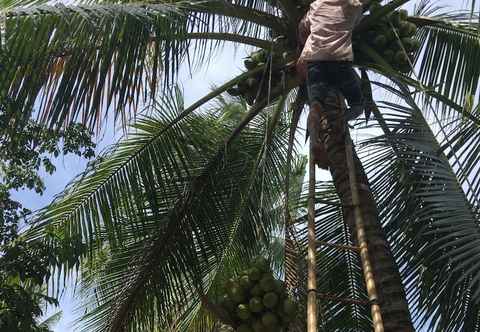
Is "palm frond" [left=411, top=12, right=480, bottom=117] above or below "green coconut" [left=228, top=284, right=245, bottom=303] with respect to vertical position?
above

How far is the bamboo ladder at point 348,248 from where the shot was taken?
9.08ft

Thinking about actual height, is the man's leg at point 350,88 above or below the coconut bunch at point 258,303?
above

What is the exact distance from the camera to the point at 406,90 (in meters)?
4.39

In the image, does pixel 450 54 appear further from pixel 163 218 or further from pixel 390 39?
pixel 163 218

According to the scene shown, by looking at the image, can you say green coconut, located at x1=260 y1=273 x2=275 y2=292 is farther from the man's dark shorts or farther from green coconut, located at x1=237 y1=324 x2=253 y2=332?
the man's dark shorts

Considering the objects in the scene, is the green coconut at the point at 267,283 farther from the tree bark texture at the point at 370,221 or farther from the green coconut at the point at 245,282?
the tree bark texture at the point at 370,221

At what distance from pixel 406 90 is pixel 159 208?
1.79 m

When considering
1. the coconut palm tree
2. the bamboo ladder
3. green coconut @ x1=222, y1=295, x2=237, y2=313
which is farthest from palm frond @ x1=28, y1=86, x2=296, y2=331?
green coconut @ x1=222, y1=295, x2=237, y2=313

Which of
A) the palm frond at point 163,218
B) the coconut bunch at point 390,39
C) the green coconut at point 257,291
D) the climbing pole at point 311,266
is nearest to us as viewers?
the climbing pole at point 311,266

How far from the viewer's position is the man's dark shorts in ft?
13.4

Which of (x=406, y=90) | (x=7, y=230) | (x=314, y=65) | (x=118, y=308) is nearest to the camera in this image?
(x=314, y=65)

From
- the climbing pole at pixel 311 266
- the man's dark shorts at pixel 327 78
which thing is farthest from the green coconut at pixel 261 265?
the man's dark shorts at pixel 327 78

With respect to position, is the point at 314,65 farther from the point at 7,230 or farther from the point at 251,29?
the point at 7,230

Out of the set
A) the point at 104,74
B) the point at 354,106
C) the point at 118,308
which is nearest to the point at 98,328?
the point at 118,308
